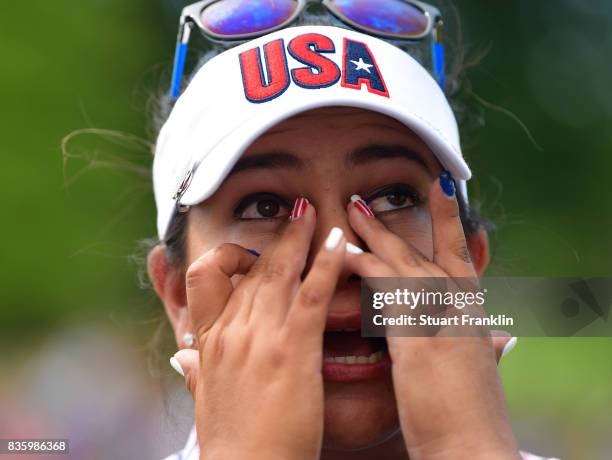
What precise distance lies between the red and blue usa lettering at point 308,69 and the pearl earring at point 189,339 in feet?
2.65

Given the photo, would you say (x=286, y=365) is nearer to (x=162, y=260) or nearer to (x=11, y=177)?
(x=162, y=260)

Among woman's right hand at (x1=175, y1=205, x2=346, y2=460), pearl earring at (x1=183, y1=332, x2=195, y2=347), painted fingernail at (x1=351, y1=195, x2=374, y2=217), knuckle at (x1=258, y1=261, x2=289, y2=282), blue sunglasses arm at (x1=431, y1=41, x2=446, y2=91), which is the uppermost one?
blue sunglasses arm at (x1=431, y1=41, x2=446, y2=91)

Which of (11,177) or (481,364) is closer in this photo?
(481,364)

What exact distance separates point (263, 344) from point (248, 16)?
119 centimetres

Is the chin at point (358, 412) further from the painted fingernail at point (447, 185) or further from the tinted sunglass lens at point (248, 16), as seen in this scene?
the tinted sunglass lens at point (248, 16)

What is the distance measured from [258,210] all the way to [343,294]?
1.20 ft

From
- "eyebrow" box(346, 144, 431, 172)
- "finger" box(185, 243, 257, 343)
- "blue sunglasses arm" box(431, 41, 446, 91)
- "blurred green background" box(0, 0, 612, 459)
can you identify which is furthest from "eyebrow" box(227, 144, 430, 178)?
"blurred green background" box(0, 0, 612, 459)

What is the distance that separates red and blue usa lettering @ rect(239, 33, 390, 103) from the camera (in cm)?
206

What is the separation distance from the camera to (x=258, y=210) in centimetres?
211

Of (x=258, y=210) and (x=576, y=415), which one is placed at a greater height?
(x=258, y=210)

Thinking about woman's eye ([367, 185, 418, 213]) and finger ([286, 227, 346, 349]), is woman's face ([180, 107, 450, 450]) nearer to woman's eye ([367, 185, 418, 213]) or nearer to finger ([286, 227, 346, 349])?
woman's eye ([367, 185, 418, 213])

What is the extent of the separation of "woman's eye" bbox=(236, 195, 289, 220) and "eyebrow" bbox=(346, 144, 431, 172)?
0.74ft

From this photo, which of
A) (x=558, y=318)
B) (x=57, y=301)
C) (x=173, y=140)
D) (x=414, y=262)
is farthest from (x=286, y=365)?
(x=57, y=301)

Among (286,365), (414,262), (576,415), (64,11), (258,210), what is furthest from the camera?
(64,11)
